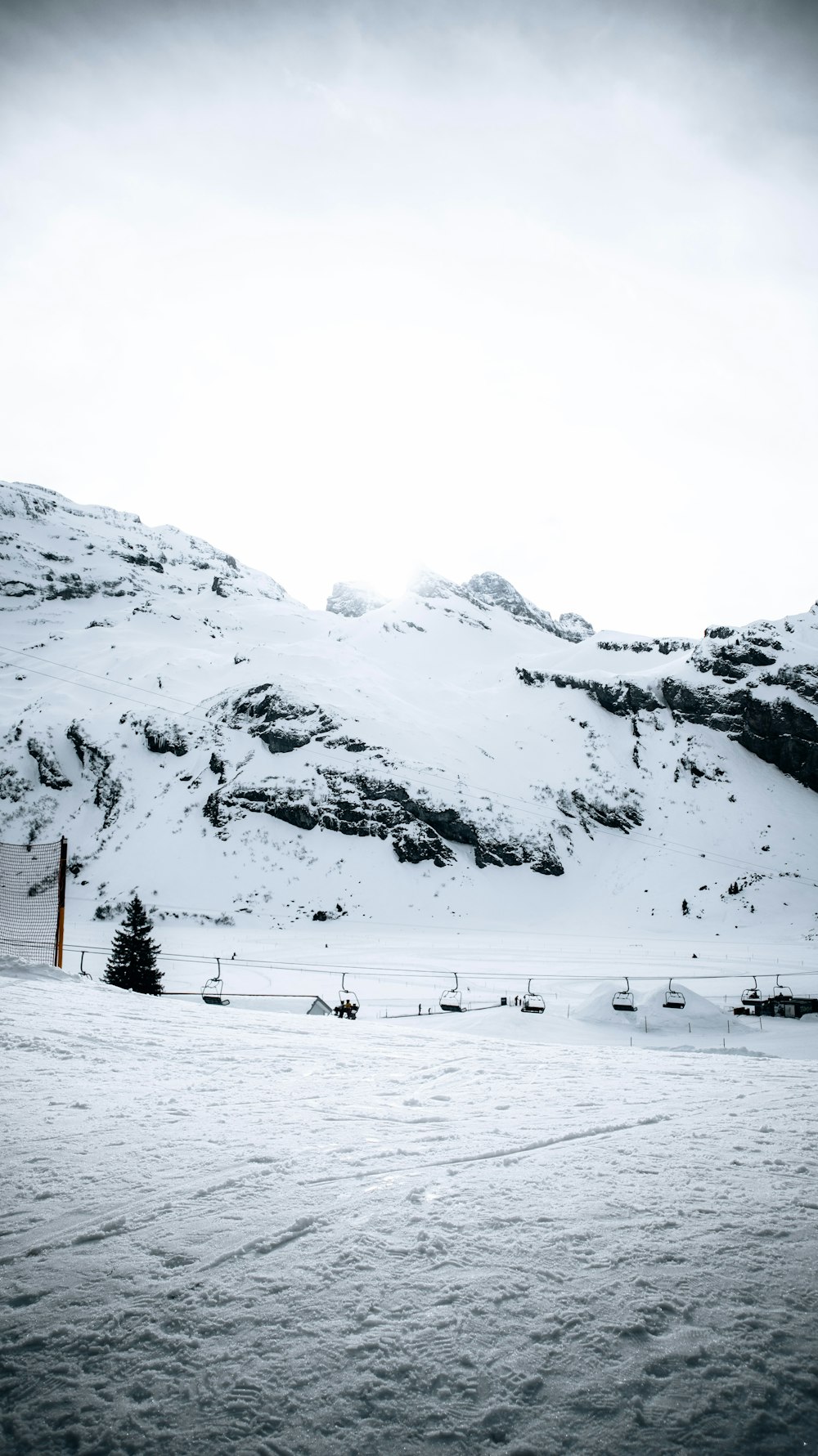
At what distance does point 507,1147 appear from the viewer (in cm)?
548

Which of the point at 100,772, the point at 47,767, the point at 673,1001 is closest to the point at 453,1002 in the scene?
the point at 673,1001

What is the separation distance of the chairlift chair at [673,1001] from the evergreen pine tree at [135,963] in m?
17.2

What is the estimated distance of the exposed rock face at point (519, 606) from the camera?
418 ft

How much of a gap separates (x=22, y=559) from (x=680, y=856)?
105 metres

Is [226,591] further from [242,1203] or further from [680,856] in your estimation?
[242,1203]

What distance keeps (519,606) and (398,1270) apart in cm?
13140

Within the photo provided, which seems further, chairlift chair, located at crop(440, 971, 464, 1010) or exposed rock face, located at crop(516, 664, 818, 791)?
exposed rock face, located at crop(516, 664, 818, 791)

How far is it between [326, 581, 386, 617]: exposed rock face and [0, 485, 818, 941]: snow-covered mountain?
178 feet

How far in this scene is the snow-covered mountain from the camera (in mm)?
45281

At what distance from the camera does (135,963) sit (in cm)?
2144

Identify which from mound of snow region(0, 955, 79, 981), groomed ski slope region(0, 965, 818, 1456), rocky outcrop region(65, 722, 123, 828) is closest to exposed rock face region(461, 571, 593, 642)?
rocky outcrop region(65, 722, 123, 828)

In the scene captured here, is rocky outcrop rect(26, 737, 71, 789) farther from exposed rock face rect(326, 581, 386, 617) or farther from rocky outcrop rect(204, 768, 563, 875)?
exposed rock face rect(326, 581, 386, 617)

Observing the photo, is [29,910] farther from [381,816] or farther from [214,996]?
[381,816]

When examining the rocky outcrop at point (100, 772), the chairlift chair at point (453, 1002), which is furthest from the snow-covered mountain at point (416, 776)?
the chairlift chair at point (453, 1002)
